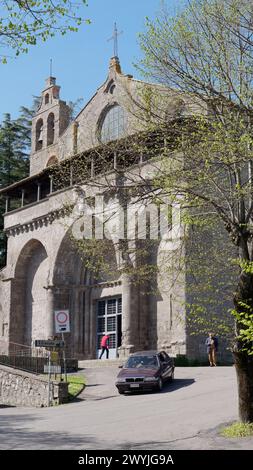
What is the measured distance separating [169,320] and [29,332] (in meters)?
13.0

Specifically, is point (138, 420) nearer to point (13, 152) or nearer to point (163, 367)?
point (163, 367)

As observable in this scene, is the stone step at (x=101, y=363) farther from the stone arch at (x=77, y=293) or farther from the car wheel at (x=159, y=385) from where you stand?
the car wheel at (x=159, y=385)

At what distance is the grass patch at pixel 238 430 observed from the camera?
475 inches

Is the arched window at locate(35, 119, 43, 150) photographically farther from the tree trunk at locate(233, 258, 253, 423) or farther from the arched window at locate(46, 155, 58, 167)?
the tree trunk at locate(233, 258, 253, 423)

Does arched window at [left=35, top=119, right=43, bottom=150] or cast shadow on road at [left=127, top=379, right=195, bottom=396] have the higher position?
arched window at [left=35, top=119, right=43, bottom=150]

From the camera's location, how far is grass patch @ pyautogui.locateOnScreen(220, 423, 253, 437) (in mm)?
12054

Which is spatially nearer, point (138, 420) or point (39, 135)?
point (138, 420)

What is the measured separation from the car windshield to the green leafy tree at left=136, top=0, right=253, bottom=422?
8.38 metres

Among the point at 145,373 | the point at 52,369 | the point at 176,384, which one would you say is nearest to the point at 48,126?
the point at 52,369

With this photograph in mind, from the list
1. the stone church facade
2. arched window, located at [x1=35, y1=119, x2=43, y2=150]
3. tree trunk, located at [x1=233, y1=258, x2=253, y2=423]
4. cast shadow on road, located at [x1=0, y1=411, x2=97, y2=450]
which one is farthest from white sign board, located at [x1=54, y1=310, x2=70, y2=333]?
arched window, located at [x1=35, y1=119, x2=43, y2=150]

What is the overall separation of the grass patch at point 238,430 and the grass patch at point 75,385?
9600mm

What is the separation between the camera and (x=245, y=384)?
42.2ft

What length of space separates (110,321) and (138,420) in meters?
20.1

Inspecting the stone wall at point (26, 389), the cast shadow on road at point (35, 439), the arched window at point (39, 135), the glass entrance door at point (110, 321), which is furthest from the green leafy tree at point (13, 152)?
the cast shadow on road at point (35, 439)
